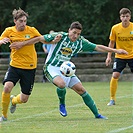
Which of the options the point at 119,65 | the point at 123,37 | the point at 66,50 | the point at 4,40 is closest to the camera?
the point at 4,40

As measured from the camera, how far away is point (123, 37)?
44.7 feet

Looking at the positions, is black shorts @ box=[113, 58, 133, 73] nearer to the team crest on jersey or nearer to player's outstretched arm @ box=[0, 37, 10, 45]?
the team crest on jersey

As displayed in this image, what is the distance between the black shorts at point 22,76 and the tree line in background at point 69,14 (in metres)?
16.2

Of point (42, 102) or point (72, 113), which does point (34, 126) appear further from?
point (42, 102)

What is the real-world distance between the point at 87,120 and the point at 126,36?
388 cm

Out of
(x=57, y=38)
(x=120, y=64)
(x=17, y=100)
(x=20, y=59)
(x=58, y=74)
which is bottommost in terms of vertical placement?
(x=17, y=100)

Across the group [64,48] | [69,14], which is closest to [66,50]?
[64,48]

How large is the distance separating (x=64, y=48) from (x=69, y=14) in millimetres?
16940

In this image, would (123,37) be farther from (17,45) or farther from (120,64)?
(17,45)

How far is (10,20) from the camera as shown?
27.3m

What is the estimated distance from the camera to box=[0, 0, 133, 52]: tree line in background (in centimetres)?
2698

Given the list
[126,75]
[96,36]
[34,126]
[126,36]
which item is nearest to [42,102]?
[126,36]

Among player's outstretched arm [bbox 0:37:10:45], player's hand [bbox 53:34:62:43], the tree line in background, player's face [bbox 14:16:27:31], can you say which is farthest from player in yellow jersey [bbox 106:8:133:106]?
the tree line in background

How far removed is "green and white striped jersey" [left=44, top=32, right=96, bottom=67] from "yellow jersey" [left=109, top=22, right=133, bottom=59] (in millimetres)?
3024
